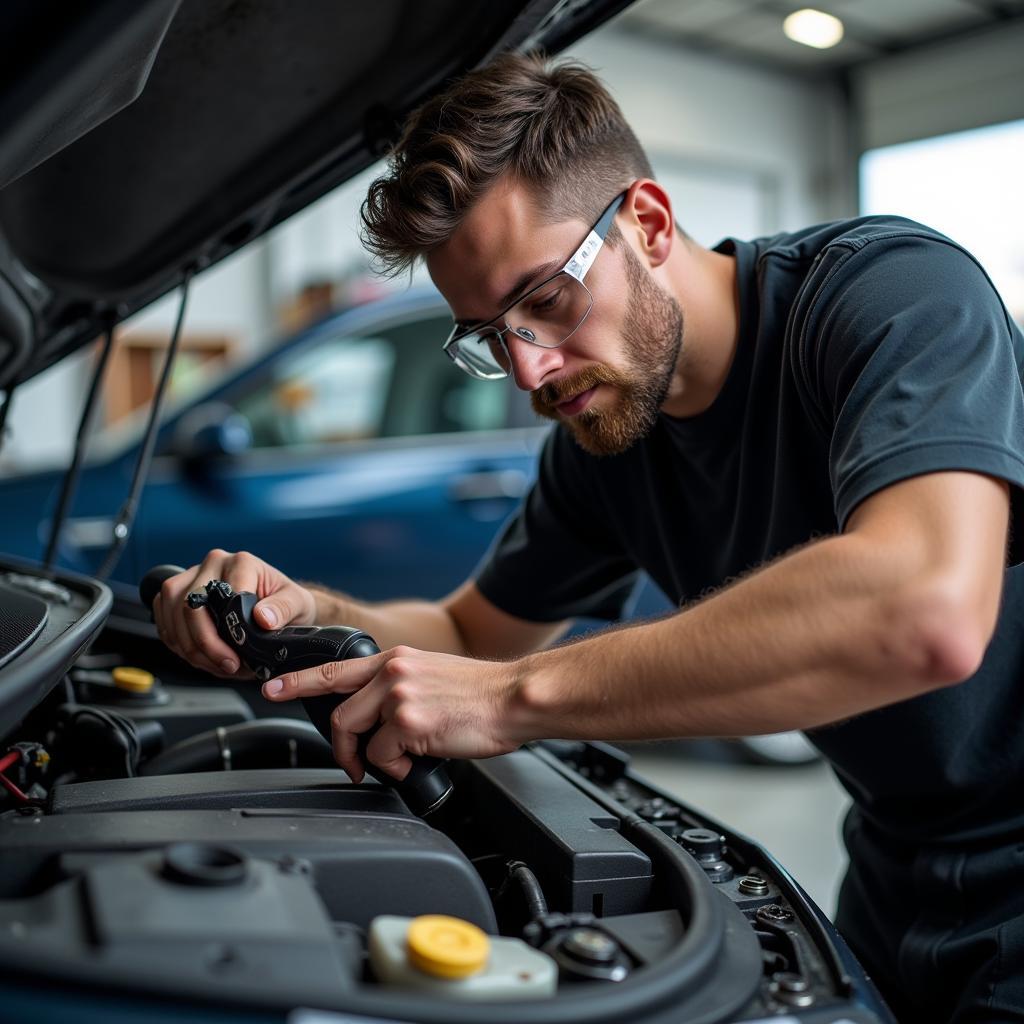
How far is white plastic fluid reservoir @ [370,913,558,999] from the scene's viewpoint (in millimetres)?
630

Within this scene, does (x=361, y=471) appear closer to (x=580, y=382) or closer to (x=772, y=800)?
(x=772, y=800)

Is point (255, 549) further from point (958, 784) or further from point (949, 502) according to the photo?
point (949, 502)

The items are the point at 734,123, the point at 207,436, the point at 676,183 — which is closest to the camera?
the point at 207,436

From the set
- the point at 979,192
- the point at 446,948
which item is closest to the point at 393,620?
the point at 446,948

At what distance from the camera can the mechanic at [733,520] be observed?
806 mm

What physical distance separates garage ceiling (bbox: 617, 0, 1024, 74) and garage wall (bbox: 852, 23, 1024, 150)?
3.9 inches

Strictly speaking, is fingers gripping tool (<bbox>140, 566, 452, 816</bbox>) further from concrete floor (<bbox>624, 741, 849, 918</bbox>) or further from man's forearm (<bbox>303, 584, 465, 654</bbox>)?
concrete floor (<bbox>624, 741, 849, 918</bbox>)

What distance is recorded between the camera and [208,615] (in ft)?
3.77

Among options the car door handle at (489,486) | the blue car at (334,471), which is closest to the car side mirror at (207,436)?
the blue car at (334,471)

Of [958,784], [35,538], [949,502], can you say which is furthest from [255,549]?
[949,502]

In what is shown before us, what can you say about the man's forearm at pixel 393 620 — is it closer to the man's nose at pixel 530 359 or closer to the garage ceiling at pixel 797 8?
the man's nose at pixel 530 359

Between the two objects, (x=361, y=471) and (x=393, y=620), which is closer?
(x=393, y=620)

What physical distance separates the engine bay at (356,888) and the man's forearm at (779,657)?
0.13 m

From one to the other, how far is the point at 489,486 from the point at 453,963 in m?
2.54
